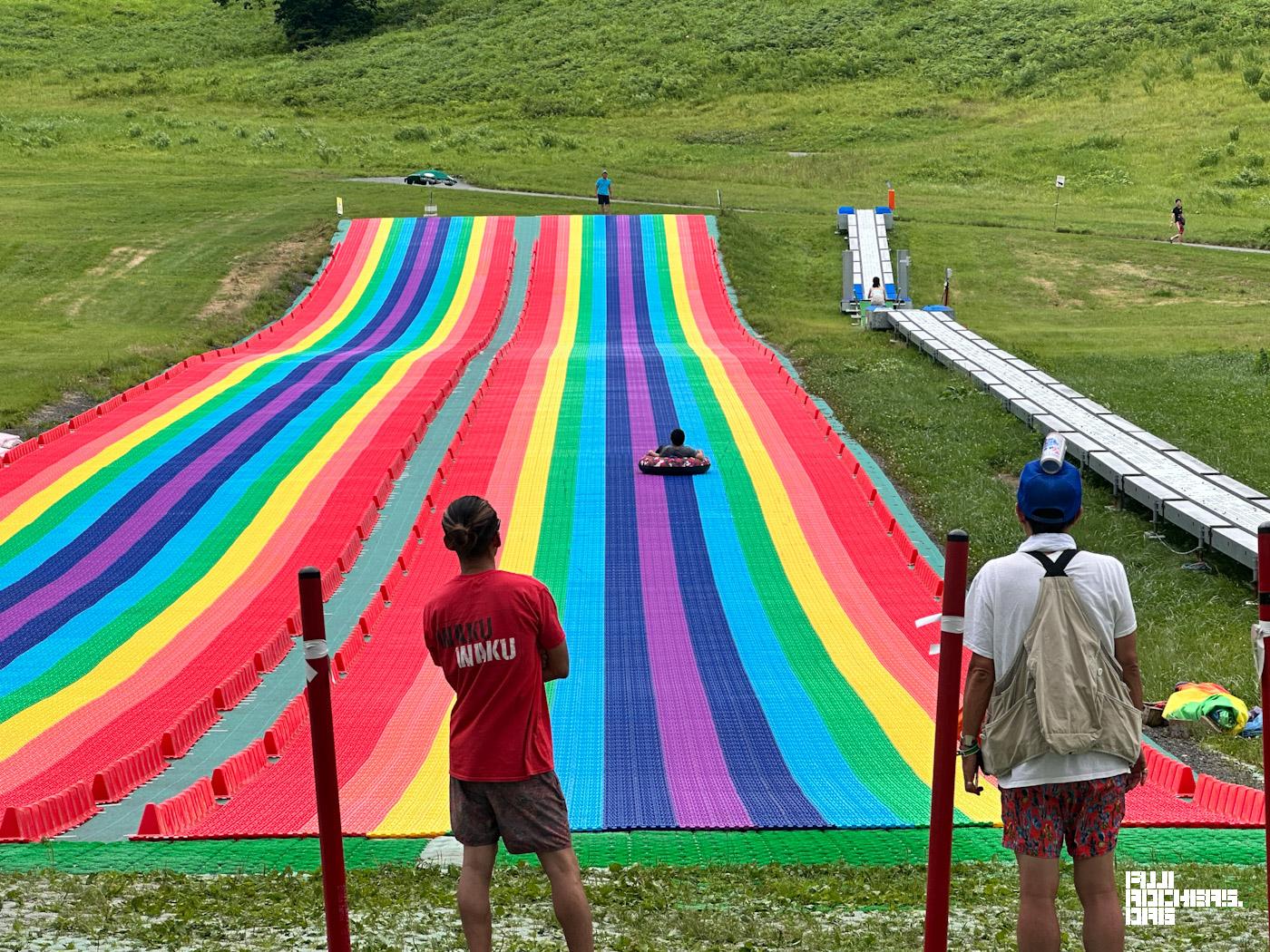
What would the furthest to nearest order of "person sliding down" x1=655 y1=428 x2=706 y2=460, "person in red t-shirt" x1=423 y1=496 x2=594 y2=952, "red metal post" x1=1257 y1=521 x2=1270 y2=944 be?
"person sliding down" x1=655 y1=428 x2=706 y2=460
"person in red t-shirt" x1=423 y1=496 x2=594 y2=952
"red metal post" x1=1257 y1=521 x2=1270 y2=944

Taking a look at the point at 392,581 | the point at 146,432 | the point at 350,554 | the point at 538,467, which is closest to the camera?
the point at 392,581

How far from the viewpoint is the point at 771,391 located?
985 inches

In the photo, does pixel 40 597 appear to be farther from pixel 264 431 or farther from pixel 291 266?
pixel 291 266

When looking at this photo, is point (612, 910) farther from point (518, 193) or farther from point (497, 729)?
point (518, 193)

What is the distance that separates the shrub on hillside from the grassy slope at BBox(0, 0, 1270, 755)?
1.90 m

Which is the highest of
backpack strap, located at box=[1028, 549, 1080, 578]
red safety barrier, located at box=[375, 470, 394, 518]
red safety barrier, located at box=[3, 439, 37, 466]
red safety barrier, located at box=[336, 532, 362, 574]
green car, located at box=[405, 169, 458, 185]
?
green car, located at box=[405, 169, 458, 185]

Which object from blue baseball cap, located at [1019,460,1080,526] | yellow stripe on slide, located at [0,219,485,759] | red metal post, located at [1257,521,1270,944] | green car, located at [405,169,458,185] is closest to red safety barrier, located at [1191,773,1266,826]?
red metal post, located at [1257,521,1270,944]

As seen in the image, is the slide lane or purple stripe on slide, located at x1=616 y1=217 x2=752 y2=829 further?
purple stripe on slide, located at x1=616 y1=217 x2=752 y2=829

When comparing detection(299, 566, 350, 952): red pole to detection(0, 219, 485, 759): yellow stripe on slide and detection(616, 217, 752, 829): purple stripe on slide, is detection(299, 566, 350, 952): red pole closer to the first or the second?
detection(616, 217, 752, 829): purple stripe on slide

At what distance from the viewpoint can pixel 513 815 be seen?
217 inches

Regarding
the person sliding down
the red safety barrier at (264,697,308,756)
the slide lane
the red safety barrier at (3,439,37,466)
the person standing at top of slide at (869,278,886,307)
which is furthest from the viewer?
the person standing at top of slide at (869,278,886,307)

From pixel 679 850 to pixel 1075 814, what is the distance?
355 cm

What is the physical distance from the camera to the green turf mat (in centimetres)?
784

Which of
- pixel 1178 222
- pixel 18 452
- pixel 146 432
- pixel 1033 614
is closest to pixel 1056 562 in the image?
pixel 1033 614
